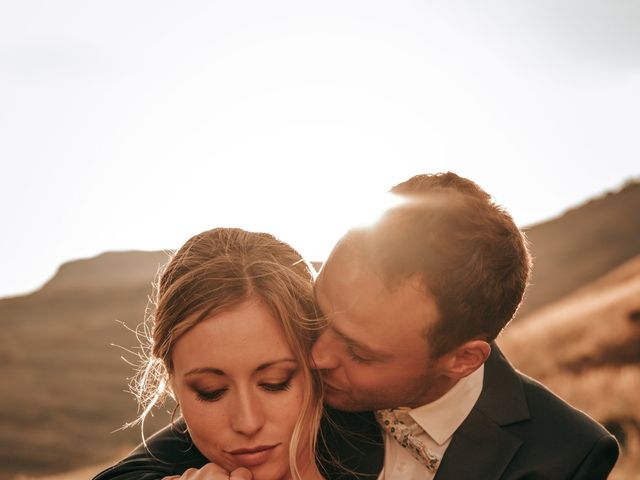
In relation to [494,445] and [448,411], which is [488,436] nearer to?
[494,445]

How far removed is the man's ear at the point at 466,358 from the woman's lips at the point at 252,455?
2.78 ft

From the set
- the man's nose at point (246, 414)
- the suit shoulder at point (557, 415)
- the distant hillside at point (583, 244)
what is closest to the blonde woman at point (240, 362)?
the man's nose at point (246, 414)

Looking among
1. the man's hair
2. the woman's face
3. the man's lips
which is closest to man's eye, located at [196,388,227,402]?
the woman's face

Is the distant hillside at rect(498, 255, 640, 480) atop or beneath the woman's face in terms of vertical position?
beneath

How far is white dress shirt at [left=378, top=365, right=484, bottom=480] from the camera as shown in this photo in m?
2.92

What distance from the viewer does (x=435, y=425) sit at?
296cm

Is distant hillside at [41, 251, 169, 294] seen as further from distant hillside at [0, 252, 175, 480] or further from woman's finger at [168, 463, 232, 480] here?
woman's finger at [168, 463, 232, 480]

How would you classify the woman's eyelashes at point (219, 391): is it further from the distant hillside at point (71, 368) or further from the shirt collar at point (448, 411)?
the distant hillside at point (71, 368)

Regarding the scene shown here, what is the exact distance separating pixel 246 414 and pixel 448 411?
1018 millimetres

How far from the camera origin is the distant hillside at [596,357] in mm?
6062

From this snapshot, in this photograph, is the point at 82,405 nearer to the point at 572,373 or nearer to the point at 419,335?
the point at 572,373

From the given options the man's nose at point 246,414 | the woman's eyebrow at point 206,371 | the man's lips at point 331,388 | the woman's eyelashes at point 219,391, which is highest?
the woman's eyebrow at point 206,371

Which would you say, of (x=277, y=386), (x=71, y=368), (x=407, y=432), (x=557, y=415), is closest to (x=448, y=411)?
(x=407, y=432)

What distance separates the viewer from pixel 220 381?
8.02 ft
